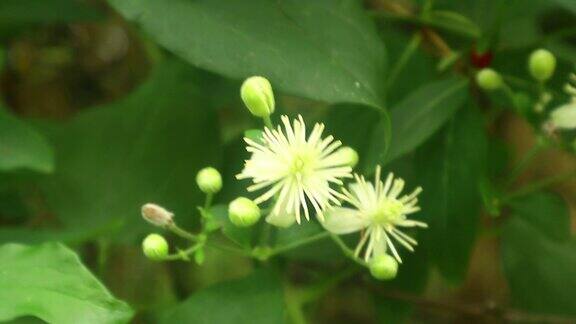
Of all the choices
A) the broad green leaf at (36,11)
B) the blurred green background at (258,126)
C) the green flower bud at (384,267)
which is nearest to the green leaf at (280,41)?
the blurred green background at (258,126)

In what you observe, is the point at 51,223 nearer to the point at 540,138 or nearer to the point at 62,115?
the point at 62,115

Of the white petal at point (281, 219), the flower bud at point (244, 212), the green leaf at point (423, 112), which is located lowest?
the flower bud at point (244, 212)

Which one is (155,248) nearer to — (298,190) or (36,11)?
(298,190)

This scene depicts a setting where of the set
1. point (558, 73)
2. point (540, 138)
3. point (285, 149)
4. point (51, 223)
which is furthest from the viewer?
point (51, 223)

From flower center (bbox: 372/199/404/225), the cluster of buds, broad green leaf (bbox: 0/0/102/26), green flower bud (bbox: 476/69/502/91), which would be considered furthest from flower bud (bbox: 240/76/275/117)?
broad green leaf (bbox: 0/0/102/26)

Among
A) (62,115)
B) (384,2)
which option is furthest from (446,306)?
(62,115)

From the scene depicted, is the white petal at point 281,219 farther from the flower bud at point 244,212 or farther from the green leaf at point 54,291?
the green leaf at point 54,291
